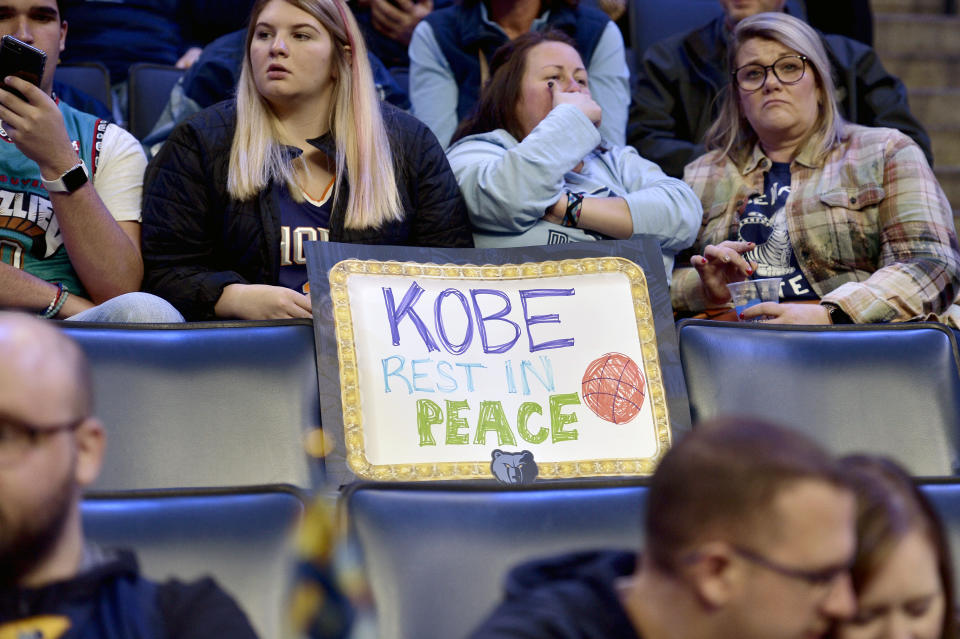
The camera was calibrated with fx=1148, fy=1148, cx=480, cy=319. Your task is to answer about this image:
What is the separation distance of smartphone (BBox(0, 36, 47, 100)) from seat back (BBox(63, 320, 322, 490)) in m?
0.58

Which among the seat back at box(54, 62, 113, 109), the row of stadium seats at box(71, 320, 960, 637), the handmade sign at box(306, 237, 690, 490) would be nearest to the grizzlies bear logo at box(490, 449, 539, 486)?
the handmade sign at box(306, 237, 690, 490)

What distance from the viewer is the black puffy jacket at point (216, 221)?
2.15m

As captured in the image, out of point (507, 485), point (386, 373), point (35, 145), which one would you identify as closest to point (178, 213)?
point (35, 145)

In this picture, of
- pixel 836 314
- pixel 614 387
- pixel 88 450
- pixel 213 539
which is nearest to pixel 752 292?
pixel 836 314

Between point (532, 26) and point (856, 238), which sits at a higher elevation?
point (532, 26)

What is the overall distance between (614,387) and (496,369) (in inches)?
7.4

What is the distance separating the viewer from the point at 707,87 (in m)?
3.11

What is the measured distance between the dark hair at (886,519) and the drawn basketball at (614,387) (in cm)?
73

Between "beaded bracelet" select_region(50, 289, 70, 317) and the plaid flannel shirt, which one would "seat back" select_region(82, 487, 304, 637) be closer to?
"beaded bracelet" select_region(50, 289, 70, 317)

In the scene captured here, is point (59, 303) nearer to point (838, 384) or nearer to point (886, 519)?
point (838, 384)

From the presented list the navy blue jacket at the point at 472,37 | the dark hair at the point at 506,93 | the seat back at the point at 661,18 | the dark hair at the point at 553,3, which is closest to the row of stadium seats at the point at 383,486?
the dark hair at the point at 506,93

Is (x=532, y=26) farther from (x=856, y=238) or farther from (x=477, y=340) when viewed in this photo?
(x=477, y=340)

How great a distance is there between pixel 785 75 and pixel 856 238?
0.41m

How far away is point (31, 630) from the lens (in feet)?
2.98
